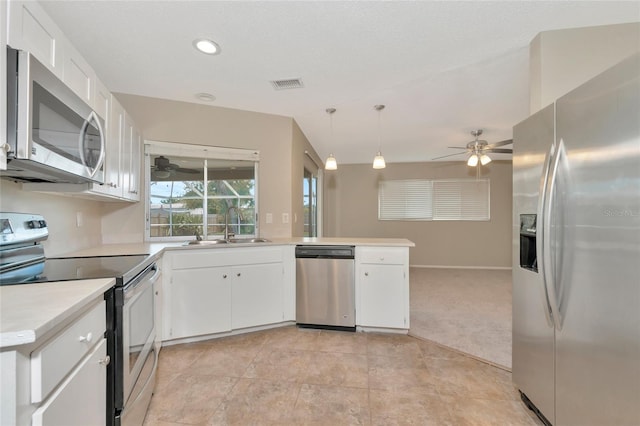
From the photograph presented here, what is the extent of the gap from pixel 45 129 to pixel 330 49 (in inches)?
68.8

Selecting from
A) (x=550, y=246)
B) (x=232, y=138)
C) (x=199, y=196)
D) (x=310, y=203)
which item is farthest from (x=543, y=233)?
(x=310, y=203)

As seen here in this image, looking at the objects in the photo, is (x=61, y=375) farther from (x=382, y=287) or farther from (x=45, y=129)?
(x=382, y=287)

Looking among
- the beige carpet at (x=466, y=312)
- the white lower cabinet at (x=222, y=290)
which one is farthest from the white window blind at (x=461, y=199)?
the white lower cabinet at (x=222, y=290)

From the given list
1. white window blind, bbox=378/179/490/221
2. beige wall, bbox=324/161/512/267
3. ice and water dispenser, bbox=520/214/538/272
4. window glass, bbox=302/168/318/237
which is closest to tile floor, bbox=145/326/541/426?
ice and water dispenser, bbox=520/214/538/272

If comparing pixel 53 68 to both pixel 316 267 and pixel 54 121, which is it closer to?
pixel 54 121

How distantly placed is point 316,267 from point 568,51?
257 cm

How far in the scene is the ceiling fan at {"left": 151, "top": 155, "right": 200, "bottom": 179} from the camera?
9.87ft

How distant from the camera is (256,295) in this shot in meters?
2.75

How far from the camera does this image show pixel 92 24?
1.78m

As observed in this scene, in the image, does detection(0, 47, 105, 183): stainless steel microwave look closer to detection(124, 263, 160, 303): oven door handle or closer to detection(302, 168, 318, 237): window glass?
detection(124, 263, 160, 303): oven door handle

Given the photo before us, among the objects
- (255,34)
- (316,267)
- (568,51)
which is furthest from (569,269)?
(255,34)

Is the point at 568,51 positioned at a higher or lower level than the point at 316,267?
higher

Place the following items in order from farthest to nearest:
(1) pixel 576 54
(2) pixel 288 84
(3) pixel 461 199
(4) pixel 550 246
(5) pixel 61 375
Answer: (3) pixel 461 199 → (2) pixel 288 84 → (1) pixel 576 54 → (4) pixel 550 246 → (5) pixel 61 375

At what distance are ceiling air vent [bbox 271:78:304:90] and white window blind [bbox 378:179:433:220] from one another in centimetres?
433
